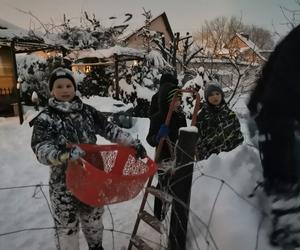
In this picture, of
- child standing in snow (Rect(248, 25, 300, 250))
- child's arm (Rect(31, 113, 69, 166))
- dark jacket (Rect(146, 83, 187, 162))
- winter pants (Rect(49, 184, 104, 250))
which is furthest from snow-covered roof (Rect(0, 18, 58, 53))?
child standing in snow (Rect(248, 25, 300, 250))

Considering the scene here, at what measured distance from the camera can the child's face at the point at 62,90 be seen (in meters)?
2.60

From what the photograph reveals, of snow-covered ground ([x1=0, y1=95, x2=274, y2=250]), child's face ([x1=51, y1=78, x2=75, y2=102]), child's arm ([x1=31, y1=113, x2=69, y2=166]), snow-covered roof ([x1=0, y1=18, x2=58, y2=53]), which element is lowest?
snow-covered ground ([x1=0, y1=95, x2=274, y2=250])

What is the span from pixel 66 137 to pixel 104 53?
9246 millimetres

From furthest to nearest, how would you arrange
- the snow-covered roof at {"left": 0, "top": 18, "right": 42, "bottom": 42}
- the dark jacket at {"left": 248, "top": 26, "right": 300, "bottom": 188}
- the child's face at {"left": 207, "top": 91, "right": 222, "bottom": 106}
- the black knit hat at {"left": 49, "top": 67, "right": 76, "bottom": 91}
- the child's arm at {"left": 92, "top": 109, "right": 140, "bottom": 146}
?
the snow-covered roof at {"left": 0, "top": 18, "right": 42, "bottom": 42}
the child's face at {"left": 207, "top": 91, "right": 222, "bottom": 106}
the child's arm at {"left": 92, "top": 109, "right": 140, "bottom": 146}
the black knit hat at {"left": 49, "top": 67, "right": 76, "bottom": 91}
the dark jacket at {"left": 248, "top": 26, "right": 300, "bottom": 188}

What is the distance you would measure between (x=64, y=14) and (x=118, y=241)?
39.8 feet

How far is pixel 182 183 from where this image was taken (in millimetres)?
2164

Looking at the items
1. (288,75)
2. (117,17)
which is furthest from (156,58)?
(288,75)

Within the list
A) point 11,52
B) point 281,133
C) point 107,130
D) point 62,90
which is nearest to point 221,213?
point 281,133

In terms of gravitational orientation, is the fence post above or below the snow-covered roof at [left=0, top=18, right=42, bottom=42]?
below

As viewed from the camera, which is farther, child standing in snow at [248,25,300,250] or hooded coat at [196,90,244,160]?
hooded coat at [196,90,244,160]

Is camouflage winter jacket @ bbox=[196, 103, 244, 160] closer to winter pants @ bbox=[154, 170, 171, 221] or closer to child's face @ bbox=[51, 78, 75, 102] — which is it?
winter pants @ bbox=[154, 170, 171, 221]

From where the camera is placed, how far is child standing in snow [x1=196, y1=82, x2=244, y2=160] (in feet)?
11.3

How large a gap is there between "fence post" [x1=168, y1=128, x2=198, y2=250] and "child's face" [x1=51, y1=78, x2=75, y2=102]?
95cm

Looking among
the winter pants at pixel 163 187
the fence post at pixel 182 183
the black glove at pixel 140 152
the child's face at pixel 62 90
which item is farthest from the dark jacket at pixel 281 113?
the child's face at pixel 62 90
